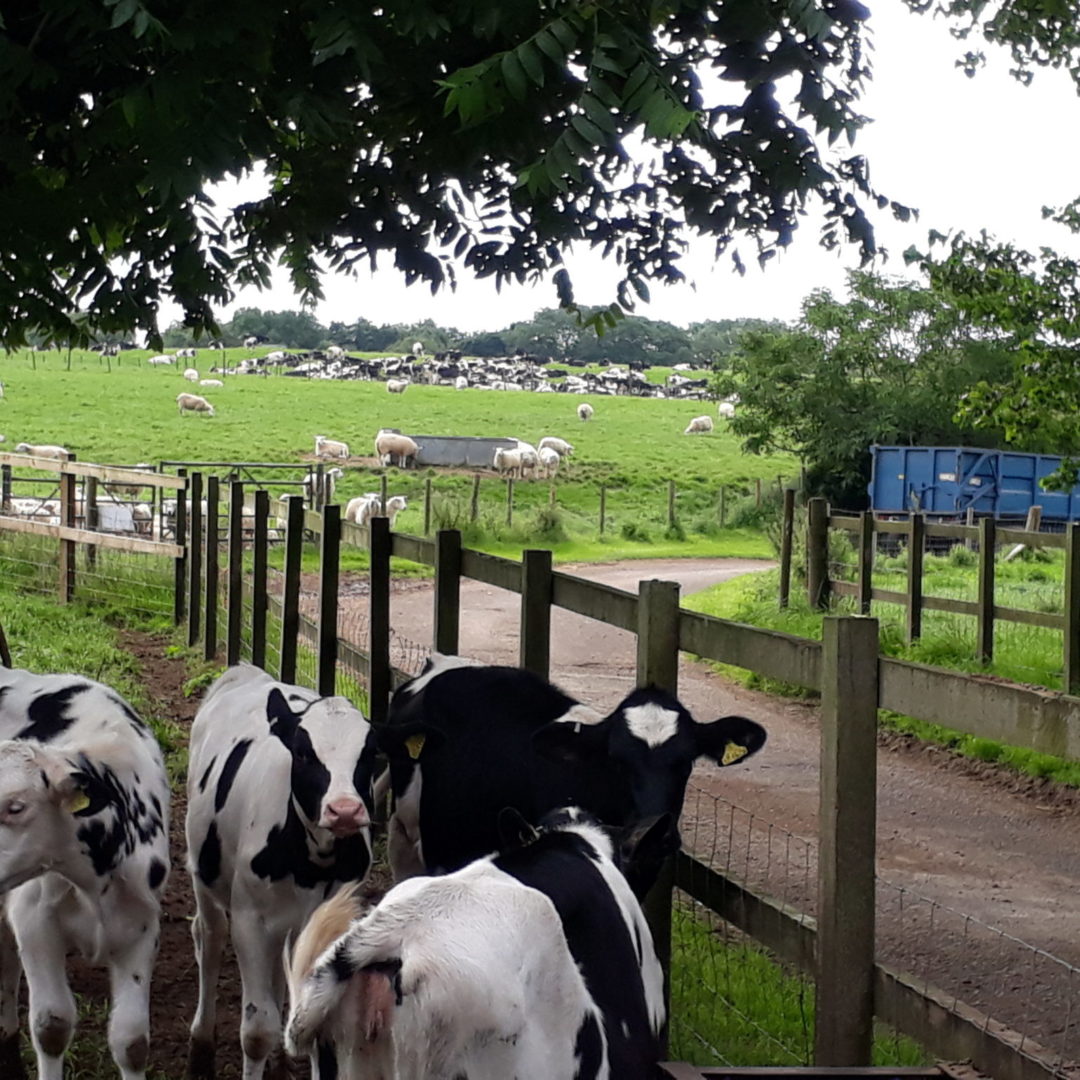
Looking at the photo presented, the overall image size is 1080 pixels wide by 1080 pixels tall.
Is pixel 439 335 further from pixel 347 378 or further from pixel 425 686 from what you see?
pixel 425 686

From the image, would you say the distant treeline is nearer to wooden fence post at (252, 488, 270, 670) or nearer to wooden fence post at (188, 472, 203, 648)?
wooden fence post at (188, 472, 203, 648)

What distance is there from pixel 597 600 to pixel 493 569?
1.07 metres

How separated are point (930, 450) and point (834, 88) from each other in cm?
3080

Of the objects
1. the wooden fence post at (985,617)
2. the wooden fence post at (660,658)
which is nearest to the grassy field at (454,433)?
the wooden fence post at (985,617)

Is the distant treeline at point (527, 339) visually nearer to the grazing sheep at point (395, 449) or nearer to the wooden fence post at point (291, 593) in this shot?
the grazing sheep at point (395, 449)

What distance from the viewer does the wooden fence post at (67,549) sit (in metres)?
17.8

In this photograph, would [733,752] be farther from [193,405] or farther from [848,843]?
[193,405]

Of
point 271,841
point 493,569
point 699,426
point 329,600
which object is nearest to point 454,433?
point 699,426

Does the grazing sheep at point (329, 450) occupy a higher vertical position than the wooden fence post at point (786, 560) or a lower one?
higher

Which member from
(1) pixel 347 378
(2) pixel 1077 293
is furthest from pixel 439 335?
(2) pixel 1077 293

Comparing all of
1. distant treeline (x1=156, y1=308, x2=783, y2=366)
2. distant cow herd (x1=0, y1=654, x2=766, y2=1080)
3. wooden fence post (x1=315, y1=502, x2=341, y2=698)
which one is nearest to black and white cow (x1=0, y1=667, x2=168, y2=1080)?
distant cow herd (x1=0, y1=654, x2=766, y2=1080)

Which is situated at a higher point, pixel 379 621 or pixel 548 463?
pixel 379 621

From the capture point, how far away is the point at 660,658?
4.98 metres

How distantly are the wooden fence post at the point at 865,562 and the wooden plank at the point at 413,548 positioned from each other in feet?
27.5
